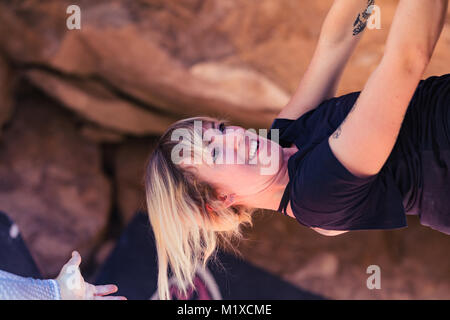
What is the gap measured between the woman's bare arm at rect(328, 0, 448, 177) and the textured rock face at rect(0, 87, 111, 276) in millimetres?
2184

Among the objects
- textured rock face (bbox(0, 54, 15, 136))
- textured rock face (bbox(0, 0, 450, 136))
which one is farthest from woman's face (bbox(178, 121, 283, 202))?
textured rock face (bbox(0, 54, 15, 136))

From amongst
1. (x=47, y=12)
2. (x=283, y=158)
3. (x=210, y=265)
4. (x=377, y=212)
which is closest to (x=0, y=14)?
(x=47, y=12)

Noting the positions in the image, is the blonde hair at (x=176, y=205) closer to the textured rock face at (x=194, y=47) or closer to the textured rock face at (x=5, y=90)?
the textured rock face at (x=194, y=47)

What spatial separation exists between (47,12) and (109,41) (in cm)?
34

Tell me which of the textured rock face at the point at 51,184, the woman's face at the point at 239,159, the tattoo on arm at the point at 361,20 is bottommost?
the textured rock face at the point at 51,184

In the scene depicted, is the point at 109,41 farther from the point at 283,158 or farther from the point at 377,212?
the point at 377,212

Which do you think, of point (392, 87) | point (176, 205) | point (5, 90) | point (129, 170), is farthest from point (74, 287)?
point (129, 170)

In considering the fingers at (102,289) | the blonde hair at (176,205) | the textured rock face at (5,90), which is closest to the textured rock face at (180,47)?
the textured rock face at (5,90)

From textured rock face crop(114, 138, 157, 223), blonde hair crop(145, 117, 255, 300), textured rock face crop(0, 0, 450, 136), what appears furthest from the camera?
textured rock face crop(114, 138, 157, 223)

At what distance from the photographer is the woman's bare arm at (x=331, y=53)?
1.13 metres

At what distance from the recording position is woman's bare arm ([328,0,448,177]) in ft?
2.58

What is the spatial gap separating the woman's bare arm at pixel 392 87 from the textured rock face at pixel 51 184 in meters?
2.18

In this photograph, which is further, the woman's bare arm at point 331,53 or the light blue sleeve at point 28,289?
the woman's bare arm at point 331,53

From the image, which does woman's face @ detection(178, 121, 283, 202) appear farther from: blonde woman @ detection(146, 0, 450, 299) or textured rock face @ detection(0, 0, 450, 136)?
textured rock face @ detection(0, 0, 450, 136)
